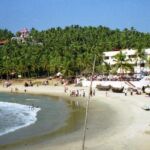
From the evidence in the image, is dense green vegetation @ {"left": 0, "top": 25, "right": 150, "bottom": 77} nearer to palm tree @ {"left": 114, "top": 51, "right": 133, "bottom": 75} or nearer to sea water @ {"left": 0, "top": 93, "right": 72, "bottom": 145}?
palm tree @ {"left": 114, "top": 51, "right": 133, "bottom": 75}

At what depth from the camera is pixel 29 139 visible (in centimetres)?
3094

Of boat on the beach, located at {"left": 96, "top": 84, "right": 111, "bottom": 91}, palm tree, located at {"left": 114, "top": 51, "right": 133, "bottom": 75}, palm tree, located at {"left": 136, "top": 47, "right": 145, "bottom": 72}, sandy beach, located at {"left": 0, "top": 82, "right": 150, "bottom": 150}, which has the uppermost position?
palm tree, located at {"left": 136, "top": 47, "right": 145, "bottom": 72}

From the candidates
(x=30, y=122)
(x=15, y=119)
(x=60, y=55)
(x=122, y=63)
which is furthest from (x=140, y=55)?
(x=30, y=122)

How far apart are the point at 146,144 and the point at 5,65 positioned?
3465 inches

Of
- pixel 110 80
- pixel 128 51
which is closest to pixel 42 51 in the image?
pixel 128 51

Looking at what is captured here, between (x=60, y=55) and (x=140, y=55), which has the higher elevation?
(x=60, y=55)

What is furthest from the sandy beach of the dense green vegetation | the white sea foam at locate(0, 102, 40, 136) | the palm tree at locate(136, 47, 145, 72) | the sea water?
the dense green vegetation

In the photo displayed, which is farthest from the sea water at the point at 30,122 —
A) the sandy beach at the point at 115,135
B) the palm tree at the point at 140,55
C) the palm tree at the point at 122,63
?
the palm tree at the point at 140,55

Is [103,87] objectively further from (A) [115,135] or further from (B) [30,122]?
(A) [115,135]

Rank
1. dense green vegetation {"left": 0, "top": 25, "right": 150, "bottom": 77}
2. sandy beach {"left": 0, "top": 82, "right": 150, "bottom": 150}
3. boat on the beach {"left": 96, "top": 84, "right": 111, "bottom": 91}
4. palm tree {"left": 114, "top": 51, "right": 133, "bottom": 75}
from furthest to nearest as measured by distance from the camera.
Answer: dense green vegetation {"left": 0, "top": 25, "right": 150, "bottom": 77}, palm tree {"left": 114, "top": 51, "right": 133, "bottom": 75}, boat on the beach {"left": 96, "top": 84, "right": 111, "bottom": 91}, sandy beach {"left": 0, "top": 82, "right": 150, "bottom": 150}

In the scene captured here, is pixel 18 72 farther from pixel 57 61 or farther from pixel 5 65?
pixel 57 61

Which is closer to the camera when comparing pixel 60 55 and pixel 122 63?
pixel 122 63

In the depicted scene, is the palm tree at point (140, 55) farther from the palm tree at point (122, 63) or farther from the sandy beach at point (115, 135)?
the sandy beach at point (115, 135)

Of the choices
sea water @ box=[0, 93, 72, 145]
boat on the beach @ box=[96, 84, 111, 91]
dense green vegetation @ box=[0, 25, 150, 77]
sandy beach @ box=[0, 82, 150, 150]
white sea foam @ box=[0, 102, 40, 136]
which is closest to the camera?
sandy beach @ box=[0, 82, 150, 150]
